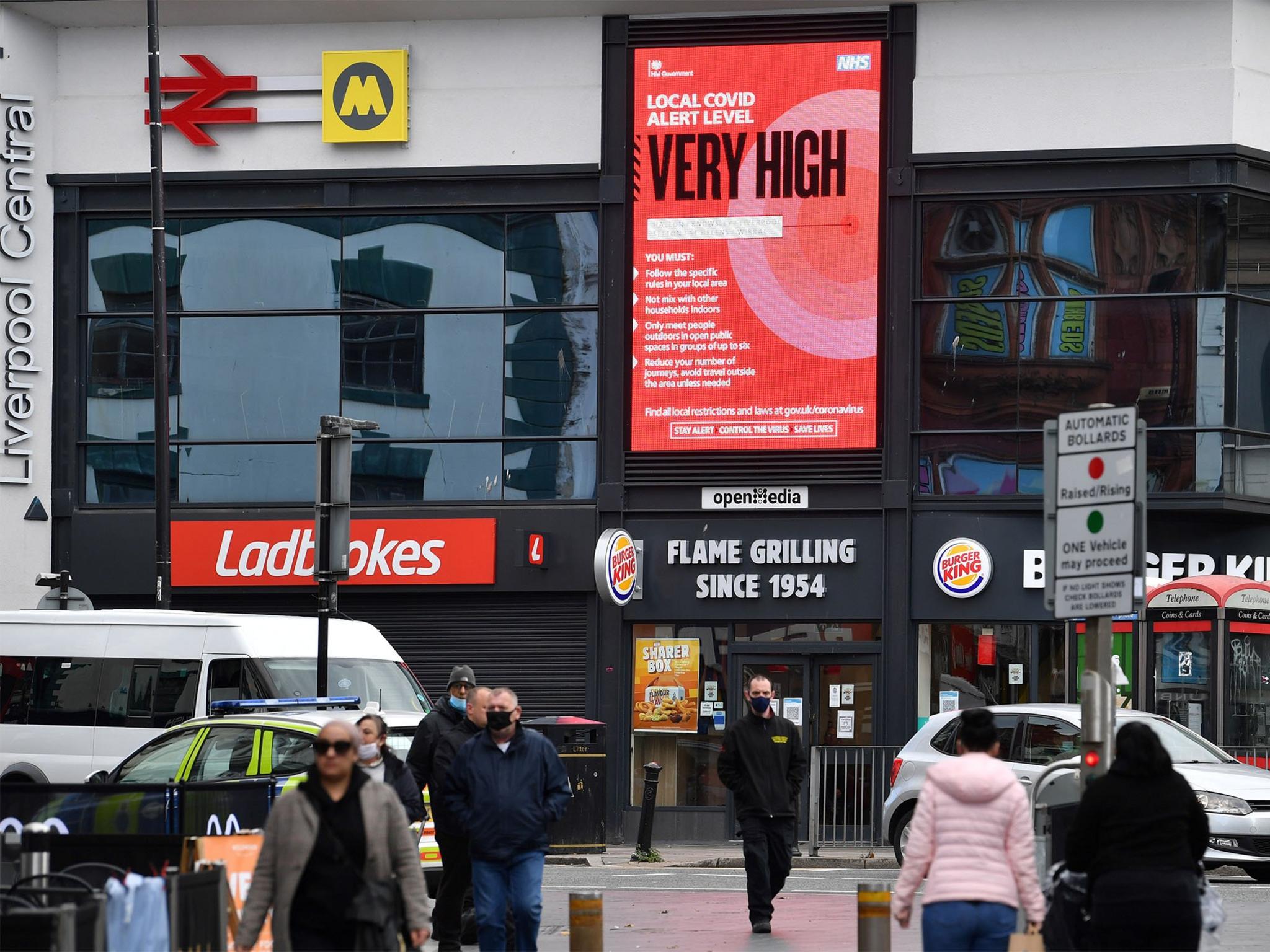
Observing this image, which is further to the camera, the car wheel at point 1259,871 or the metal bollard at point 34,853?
the car wheel at point 1259,871

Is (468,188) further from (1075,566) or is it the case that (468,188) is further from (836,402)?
(1075,566)

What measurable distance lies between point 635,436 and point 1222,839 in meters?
10.3

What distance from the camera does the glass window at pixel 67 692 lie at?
19641 millimetres

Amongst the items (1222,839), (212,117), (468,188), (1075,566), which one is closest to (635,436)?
(468,188)

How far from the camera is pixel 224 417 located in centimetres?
2661

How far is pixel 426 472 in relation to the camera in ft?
85.9

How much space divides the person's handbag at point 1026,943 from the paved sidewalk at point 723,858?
12161 mm

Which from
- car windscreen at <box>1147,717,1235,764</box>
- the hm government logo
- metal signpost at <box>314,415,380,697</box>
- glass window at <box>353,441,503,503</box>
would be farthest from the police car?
the hm government logo

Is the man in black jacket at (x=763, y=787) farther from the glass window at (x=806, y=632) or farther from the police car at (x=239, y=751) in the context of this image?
the glass window at (x=806, y=632)

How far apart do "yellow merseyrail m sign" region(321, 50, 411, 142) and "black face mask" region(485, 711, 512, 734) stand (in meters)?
16.5

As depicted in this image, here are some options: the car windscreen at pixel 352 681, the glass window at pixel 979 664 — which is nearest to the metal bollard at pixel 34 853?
the car windscreen at pixel 352 681

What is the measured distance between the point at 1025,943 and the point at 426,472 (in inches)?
724

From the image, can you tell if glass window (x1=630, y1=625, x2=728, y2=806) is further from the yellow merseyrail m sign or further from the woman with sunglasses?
the woman with sunglasses

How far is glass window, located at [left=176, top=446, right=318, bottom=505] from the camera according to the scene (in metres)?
26.4
